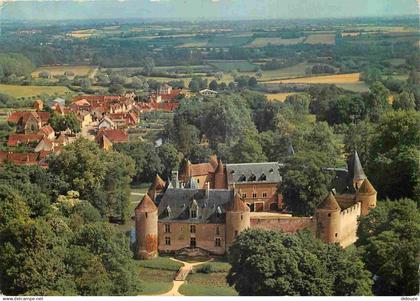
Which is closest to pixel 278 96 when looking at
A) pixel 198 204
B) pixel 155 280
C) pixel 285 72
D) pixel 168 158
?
pixel 285 72

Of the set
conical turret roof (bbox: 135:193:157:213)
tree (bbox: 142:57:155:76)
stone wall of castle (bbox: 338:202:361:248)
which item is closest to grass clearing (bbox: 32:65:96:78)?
tree (bbox: 142:57:155:76)

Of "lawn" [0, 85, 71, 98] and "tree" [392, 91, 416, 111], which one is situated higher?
"tree" [392, 91, 416, 111]

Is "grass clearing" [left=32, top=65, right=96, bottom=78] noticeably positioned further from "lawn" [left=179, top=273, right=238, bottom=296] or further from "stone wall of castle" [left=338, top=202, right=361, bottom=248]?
"lawn" [left=179, top=273, right=238, bottom=296]

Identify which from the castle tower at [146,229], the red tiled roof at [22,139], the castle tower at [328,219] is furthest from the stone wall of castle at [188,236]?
the red tiled roof at [22,139]

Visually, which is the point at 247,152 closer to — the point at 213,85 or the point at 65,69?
the point at 213,85

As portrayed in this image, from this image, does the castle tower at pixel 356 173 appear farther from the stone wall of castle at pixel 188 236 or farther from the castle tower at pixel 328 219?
the stone wall of castle at pixel 188 236

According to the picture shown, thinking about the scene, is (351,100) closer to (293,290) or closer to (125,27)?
(125,27)
